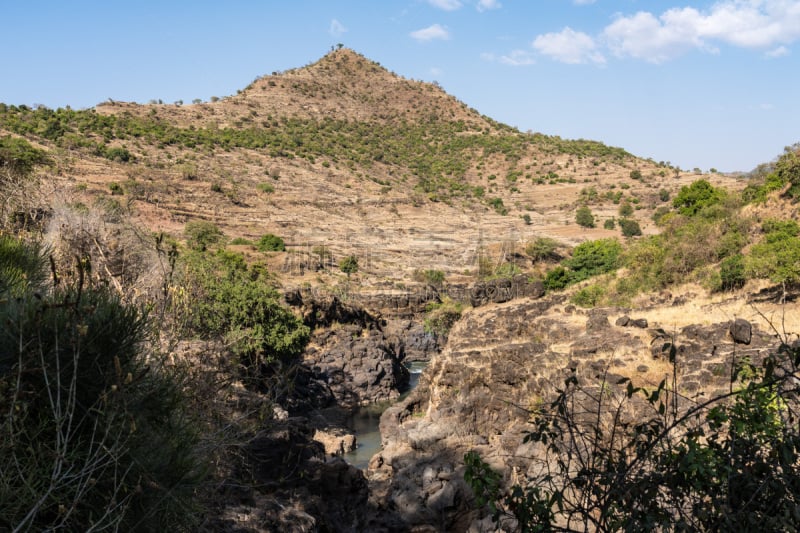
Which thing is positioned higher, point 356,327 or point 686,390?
point 686,390

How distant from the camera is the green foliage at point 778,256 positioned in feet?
52.9

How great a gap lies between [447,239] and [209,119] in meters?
42.9

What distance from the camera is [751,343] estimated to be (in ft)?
42.9

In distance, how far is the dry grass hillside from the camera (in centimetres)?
4925

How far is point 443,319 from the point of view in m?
38.2

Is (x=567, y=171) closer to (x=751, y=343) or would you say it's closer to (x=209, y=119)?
(x=209, y=119)

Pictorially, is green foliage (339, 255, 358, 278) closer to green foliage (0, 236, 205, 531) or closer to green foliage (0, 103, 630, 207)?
green foliage (0, 103, 630, 207)

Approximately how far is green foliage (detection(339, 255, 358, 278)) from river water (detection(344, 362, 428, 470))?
13711 millimetres

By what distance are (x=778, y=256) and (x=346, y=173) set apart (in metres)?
60.5

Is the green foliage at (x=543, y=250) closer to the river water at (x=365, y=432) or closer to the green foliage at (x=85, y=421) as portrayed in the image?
the river water at (x=365, y=432)

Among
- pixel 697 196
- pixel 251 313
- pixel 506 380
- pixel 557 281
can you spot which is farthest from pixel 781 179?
pixel 251 313

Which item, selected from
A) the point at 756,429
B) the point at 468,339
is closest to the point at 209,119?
the point at 468,339

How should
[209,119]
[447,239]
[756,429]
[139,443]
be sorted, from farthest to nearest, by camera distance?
[209,119]
[447,239]
[139,443]
[756,429]

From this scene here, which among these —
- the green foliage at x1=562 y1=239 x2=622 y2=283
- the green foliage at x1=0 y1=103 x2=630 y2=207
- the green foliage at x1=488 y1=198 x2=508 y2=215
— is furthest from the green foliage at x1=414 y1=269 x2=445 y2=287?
the green foliage at x1=0 y1=103 x2=630 y2=207
